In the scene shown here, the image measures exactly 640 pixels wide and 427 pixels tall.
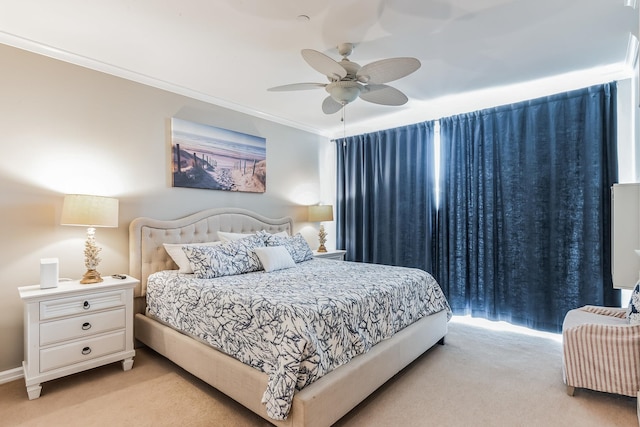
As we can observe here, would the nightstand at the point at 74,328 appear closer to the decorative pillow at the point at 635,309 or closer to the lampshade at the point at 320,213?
the lampshade at the point at 320,213

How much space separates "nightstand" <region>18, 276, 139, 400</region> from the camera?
7.43 feet

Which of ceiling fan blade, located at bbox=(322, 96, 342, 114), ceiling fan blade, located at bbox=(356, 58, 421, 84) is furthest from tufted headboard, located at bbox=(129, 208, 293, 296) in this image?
ceiling fan blade, located at bbox=(356, 58, 421, 84)

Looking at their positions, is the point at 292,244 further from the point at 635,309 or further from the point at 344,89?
the point at 635,309

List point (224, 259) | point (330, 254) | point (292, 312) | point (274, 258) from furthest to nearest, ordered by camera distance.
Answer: point (330, 254) < point (274, 258) < point (224, 259) < point (292, 312)

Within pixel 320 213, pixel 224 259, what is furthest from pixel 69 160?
pixel 320 213

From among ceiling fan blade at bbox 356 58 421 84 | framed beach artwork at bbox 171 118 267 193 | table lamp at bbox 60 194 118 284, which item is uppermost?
ceiling fan blade at bbox 356 58 421 84

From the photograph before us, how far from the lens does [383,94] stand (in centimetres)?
271

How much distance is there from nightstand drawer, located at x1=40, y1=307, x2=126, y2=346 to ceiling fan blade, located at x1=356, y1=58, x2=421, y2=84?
2.72 metres

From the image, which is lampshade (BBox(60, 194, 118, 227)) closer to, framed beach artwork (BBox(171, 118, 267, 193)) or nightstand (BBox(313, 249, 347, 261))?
framed beach artwork (BBox(171, 118, 267, 193))

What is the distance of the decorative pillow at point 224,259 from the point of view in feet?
9.34

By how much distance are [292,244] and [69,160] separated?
226cm

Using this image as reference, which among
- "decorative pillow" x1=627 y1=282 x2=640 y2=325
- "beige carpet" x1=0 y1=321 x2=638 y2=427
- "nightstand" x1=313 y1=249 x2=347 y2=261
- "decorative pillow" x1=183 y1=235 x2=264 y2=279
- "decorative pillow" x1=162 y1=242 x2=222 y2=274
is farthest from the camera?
"nightstand" x1=313 y1=249 x2=347 y2=261

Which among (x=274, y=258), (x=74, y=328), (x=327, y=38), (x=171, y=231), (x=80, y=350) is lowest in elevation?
(x=80, y=350)

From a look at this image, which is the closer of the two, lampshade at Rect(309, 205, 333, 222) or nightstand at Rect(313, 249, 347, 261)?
nightstand at Rect(313, 249, 347, 261)
